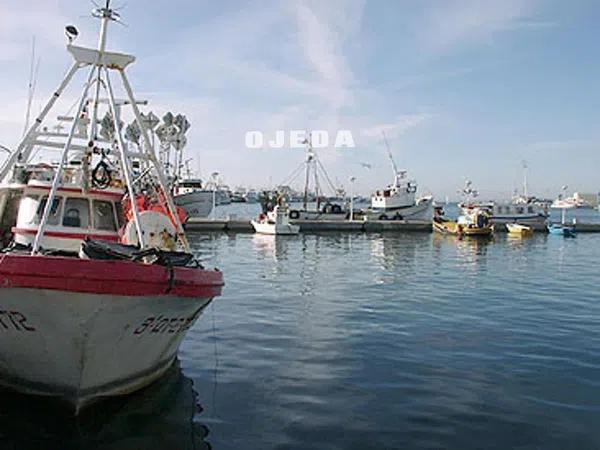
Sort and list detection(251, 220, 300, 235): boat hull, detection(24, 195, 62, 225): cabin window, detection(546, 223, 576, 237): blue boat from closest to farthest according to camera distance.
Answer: detection(24, 195, 62, 225): cabin window → detection(251, 220, 300, 235): boat hull → detection(546, 223, 576, 237): blue boat

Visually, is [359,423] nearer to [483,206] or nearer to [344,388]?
[344,388]

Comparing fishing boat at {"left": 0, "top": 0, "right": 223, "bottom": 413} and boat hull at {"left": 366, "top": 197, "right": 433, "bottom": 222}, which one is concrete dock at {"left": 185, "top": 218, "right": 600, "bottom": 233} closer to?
boat hull at {"left": 366, "top": 197, "right": 433, "bottom": 222}

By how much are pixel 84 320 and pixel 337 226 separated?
5278cm

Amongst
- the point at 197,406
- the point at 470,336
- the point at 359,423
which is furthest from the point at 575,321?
the point at 197,406

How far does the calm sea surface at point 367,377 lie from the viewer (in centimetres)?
822

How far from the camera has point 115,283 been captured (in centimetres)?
742

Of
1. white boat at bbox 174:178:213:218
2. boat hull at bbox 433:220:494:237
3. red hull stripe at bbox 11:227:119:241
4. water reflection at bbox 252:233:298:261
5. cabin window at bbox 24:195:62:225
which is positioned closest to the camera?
red hull stripe at bbox 11:227:119:241

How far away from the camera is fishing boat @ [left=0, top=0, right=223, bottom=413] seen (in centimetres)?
738

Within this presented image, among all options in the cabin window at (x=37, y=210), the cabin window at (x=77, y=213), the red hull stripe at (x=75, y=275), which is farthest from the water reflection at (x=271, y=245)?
the red hull stripe at (x=75, y=275)

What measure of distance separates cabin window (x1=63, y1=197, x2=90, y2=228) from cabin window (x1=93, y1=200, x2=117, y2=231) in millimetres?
149

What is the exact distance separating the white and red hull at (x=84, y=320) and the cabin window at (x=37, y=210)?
2.93 meters

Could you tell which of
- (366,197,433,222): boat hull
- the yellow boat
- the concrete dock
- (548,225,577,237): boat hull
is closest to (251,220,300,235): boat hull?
the concrete dock

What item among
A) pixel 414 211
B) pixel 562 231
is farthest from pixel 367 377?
pixel 414 211

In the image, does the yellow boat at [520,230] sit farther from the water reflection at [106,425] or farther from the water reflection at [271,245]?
the water reflection at [106,425]
